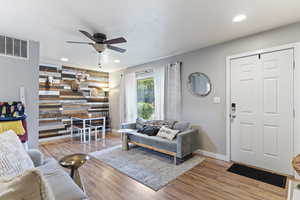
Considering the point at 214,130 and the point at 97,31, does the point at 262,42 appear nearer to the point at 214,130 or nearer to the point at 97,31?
the point at 214,130

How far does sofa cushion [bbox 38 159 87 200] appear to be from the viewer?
1211mm

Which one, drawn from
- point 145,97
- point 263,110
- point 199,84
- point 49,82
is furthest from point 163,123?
point 49,82

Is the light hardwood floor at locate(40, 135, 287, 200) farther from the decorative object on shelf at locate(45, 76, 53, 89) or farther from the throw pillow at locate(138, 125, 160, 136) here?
the decorative object on shelf at locate(45, 76, 53, 89)

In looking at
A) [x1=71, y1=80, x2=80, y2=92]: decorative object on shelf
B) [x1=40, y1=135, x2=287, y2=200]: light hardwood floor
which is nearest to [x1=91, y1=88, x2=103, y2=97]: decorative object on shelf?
[x1=71, y1=80, x2=80, y2=92]: decorative object on shelf

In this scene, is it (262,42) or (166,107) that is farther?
(166,107)

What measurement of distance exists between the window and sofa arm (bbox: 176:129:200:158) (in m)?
1.69

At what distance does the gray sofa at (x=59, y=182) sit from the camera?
1217 millimetres

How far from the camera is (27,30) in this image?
2.54 metres

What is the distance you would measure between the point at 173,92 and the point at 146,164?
1931 mm

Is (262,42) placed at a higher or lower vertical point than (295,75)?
higher

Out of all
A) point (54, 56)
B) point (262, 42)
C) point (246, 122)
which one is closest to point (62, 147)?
point (54, 56)

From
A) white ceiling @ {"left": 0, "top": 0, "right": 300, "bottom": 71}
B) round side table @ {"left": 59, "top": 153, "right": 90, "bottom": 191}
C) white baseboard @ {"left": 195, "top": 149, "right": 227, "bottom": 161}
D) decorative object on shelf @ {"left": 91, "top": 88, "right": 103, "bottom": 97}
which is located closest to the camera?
round side table @ {"left": 59, "top": 153, "right": 90, "bottom": 191}

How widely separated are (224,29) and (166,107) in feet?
7.42

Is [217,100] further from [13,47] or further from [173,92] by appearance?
[13,47]
